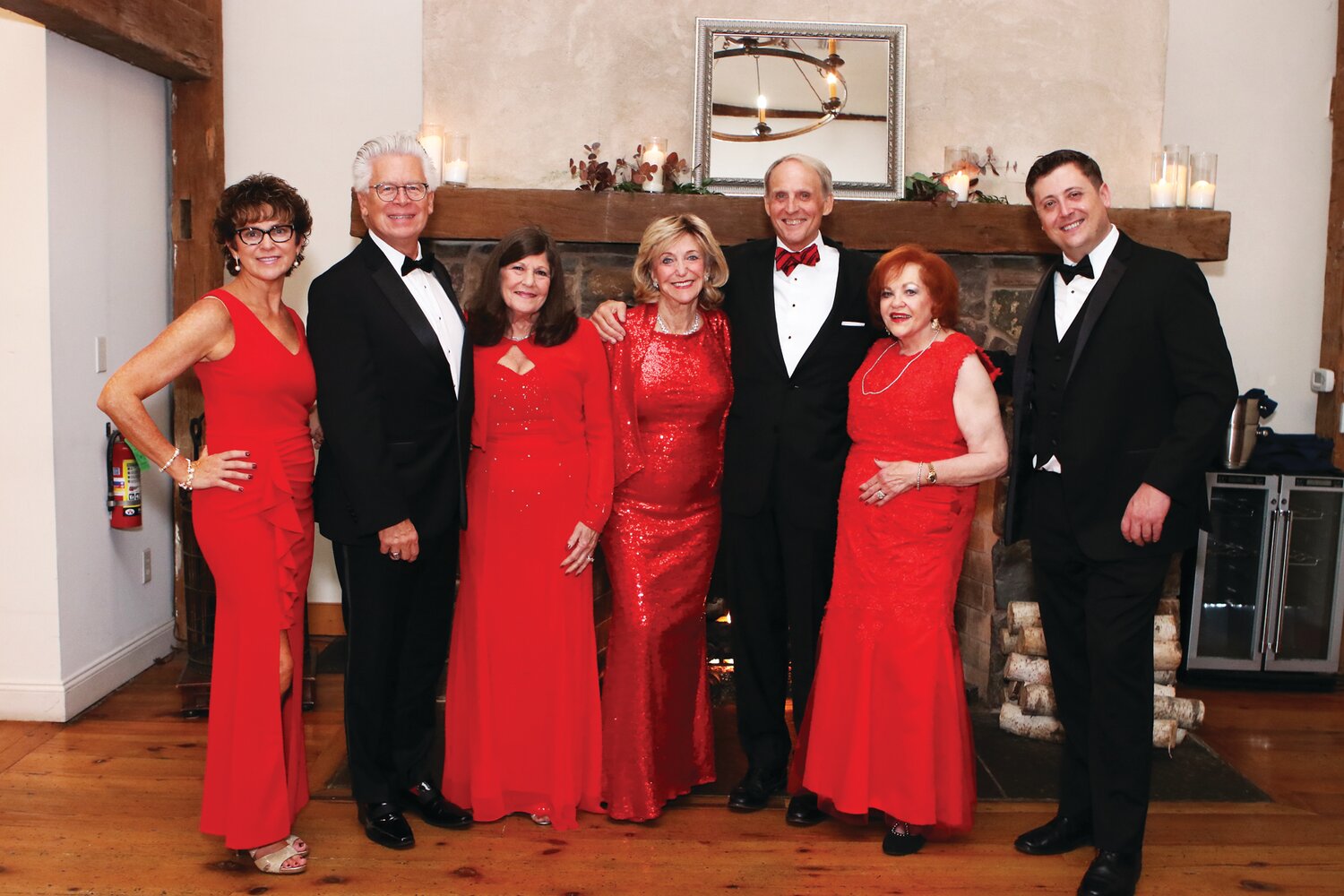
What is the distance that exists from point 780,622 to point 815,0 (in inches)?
103

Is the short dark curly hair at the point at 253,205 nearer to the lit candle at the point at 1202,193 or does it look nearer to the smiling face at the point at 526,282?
the smiling face at the point at 526,282

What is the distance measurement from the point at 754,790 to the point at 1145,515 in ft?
4.35

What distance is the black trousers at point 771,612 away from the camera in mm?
2990

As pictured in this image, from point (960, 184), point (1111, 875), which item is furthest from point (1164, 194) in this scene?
point (1111, 875)

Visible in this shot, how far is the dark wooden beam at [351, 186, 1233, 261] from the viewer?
4.00m

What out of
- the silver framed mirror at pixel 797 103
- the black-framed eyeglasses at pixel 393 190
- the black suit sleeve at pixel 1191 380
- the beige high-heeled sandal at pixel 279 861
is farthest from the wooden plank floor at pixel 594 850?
the silver framed mirror at pixel 797 103

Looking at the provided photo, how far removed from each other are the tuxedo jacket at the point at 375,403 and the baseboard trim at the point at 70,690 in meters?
1.66

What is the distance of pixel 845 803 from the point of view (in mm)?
2832

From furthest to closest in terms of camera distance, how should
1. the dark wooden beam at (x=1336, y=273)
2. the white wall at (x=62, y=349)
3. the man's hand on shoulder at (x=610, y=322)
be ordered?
the dark wooden beam at (x=1336, y=273) → the white wall at (x=62, y=349) → the man's hand on shoulder at (x=610, y=322)

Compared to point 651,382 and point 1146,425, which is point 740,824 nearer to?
point 651,382

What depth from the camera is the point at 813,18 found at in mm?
4355

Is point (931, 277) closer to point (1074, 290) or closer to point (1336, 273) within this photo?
point (1074, 290)

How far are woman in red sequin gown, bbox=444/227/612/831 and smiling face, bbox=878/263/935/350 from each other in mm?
759

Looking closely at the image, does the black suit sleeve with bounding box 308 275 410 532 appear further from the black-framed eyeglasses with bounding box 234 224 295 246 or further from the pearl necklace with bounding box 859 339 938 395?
the pearl necklace with bounding box 859 339 938 395
